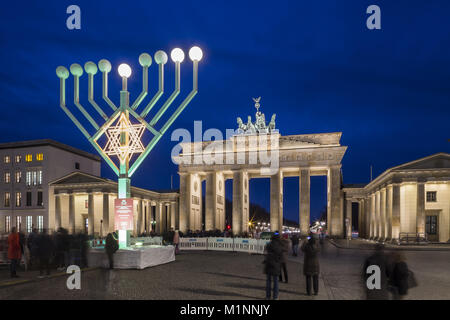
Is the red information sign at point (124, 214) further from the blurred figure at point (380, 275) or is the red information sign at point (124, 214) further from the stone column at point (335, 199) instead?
the stone column at point (335, 199)

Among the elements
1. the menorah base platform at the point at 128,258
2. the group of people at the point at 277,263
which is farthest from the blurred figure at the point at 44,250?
the group of people at the point at 277,263

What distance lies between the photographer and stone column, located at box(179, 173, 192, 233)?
56.8 meters

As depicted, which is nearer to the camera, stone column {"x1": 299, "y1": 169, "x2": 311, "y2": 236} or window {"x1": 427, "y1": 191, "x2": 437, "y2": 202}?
window {"x1": 427, "y1": 191, "x2": 437, "y2": 202}

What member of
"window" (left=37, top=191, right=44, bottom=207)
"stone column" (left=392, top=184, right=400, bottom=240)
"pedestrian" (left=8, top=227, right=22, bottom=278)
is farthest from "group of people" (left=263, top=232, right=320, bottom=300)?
"window" (left=37, top=191, right=44, bottom=207)

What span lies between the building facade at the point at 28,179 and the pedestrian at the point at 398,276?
198 ft

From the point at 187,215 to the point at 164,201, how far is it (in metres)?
14.3

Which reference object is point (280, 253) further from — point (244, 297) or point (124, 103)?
point (124, 103)

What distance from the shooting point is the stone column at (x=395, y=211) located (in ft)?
129

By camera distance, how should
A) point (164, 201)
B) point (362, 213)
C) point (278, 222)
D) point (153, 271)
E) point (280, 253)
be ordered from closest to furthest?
point (280, 253) < point (153, 271) < point (278, 222) < point (362, 213) < point (164, 201)

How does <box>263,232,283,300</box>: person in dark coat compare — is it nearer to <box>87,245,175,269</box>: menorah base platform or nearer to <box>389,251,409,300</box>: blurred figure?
<box>389,251,409,300</box>: blurred figure

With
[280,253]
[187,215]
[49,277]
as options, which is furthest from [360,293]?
[187,215]

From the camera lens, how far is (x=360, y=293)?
38.4 feet

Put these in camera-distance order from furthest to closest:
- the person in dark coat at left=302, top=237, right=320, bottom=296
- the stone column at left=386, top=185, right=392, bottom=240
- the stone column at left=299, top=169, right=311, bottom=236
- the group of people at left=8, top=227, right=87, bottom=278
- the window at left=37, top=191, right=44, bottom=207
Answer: the window at left=37, top=191, right=44, bottom=207
the stone column at left=299, top=169, right=311, bottom=236
the stone column at left=386, top=185, right=392, bottom=240
the group of people at left=8, top=227, right=87, bottom=278
the person in dark coat at left=302, top=237, right=320, bottom=296

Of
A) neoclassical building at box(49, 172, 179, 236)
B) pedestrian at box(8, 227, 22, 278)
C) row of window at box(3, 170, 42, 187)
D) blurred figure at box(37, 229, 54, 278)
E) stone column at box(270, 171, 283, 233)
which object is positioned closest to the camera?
pedestrian at box(8, 227, 22, 278)
